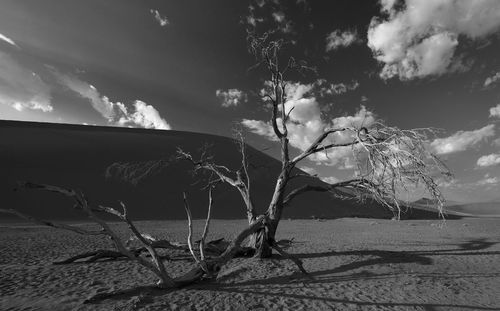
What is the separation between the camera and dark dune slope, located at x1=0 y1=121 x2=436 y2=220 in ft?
105

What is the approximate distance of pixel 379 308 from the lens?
6.01 meters

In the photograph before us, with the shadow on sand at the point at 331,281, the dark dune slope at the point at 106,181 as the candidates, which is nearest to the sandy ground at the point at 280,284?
the shadow on sand at the point at 331,281

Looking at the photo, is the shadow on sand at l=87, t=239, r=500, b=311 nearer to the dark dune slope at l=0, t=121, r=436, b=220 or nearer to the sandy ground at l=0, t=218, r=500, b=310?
the sandy ground at l=0, t=218, r=500, b=310

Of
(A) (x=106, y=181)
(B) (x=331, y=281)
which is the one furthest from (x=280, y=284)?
(A) (x=106, y=181)

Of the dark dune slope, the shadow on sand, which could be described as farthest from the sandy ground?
the dark dune slope

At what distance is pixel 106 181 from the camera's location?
1556 inches

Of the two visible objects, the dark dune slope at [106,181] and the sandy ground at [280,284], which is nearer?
the sandy ground at [280,284]

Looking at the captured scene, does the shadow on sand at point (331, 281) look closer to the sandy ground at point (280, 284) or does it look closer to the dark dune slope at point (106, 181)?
the sandy ground at point (280, 284)

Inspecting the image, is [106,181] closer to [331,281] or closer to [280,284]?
[280,284]

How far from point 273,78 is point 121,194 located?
31895 millimetres

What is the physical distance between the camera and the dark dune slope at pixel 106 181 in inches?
1265

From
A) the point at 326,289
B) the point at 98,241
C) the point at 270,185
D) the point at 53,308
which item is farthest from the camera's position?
the point at 270,185

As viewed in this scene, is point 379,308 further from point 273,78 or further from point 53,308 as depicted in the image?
point 273,78

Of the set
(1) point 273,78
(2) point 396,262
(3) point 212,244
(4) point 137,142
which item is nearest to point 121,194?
(4) point 137,142
